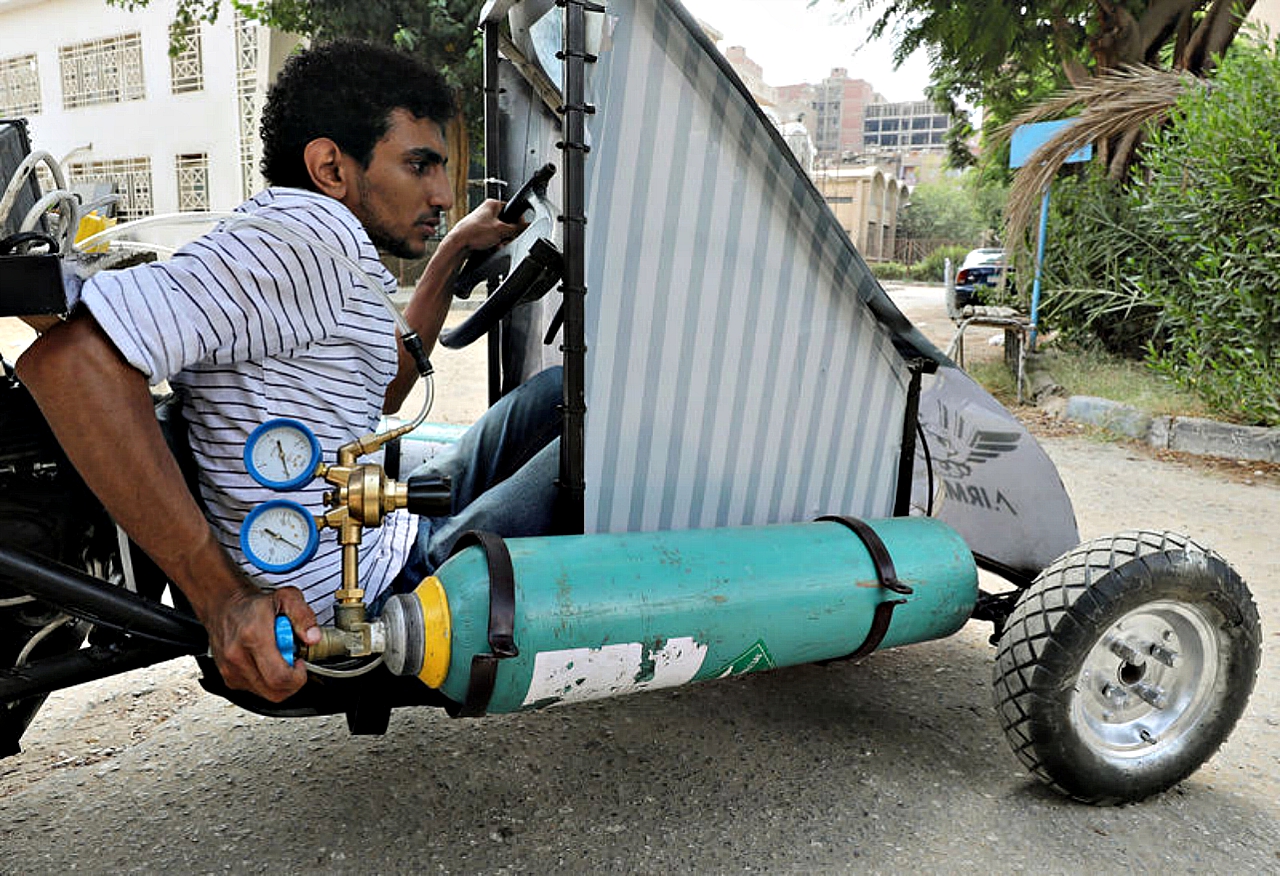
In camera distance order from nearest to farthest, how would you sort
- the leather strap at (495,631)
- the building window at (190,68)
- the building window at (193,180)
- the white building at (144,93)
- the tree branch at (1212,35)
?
the leather strap at (495,631) < the tree branch at (1212,35) < the white building at (144,93) < the building window at (190,68) < the building window at (193,180)

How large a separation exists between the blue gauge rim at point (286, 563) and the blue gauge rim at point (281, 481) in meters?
0.03

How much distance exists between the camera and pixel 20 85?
20266mm

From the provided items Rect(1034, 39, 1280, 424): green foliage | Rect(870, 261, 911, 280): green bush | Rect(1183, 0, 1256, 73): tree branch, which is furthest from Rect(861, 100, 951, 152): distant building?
Rect(1034, 39, 1280, 424): green foliage

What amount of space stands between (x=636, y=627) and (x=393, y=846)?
762 millimetres

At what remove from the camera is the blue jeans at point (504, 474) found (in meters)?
1.98

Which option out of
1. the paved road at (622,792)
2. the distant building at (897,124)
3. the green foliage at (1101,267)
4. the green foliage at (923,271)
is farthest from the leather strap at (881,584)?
the distant building at (897,124)

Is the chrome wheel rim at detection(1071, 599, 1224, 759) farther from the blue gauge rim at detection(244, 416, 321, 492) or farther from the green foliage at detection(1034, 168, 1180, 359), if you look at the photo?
the green foliage at detection(1034, 168, 1180, 359)

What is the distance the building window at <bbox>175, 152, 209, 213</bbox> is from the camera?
18.3m

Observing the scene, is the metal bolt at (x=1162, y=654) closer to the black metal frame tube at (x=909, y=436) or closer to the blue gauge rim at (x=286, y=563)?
the black metal frame tube at (x=909, y=436)

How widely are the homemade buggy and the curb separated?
4427mm

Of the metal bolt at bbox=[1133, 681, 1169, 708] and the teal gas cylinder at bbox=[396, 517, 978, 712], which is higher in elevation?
the teal gas cylinder at bbox=[396, 517, 978, 712]

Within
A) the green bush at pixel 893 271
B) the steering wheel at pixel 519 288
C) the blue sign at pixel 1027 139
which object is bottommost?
the steering wheel at pixel 519 288

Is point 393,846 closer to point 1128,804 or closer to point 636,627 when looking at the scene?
point 636,627

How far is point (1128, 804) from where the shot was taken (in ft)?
7.29
